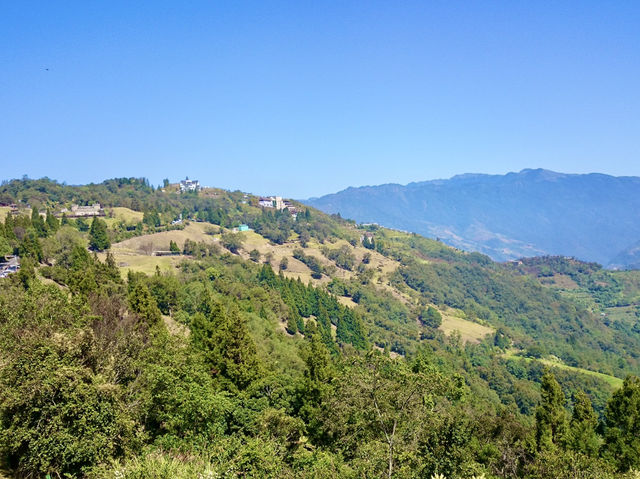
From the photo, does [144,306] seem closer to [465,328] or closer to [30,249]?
[30,249]

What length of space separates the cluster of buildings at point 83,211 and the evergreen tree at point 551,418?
138m

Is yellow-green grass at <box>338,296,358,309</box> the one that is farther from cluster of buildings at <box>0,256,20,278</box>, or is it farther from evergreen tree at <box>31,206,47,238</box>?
cluster of buildings at <box>0,256,20,278</box>

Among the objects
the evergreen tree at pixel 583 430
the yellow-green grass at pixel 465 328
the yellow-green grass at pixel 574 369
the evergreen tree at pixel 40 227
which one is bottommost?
the yellow-green grass at pixel 574 369

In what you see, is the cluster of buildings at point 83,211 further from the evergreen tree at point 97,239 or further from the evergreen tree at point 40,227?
the evergreen tree at point 40,227

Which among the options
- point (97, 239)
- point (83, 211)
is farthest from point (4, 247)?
point (83, 211)

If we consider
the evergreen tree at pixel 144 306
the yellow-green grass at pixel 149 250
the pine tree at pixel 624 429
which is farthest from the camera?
the yellow-green grass at pixel 149 250

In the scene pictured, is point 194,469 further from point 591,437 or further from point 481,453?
point 591,437

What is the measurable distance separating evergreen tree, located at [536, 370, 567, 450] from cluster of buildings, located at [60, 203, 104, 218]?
451 ft

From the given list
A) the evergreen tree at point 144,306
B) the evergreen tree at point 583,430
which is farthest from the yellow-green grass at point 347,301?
the evergreen tree at point 583,430

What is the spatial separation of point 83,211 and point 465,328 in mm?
128246

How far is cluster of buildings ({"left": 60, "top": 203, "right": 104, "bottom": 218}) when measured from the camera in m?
139

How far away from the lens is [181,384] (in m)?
23.5

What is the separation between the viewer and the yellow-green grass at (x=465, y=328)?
136125 mm

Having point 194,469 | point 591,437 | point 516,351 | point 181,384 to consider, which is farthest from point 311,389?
point 516,351
